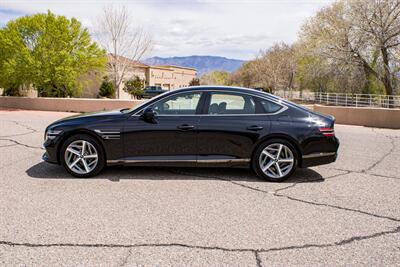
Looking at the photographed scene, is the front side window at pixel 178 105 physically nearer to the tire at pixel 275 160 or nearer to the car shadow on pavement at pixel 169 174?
the car shadow on pavement at pixel 169 174

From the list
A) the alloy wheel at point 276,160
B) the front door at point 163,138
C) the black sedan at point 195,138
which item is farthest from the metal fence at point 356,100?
the front door at point 163,138

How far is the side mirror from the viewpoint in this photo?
5219mm

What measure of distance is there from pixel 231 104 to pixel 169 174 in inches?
61.3

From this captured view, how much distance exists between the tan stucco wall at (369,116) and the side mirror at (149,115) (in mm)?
11570

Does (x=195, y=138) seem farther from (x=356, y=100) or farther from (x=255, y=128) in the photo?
(x=356, y=100)

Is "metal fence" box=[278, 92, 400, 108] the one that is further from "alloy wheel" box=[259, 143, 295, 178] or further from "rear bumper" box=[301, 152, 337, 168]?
"alloy wheel" box=[259, 143, 295, 178]

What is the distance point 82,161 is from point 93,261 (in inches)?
106

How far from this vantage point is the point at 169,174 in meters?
5.63

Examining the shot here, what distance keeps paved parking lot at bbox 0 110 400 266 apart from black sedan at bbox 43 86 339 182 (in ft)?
0.98

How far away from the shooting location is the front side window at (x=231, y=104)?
17.7 ft

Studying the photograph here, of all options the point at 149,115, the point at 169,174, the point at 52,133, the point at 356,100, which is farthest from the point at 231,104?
the point at 356,100

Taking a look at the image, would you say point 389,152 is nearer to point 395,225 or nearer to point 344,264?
point 395,225

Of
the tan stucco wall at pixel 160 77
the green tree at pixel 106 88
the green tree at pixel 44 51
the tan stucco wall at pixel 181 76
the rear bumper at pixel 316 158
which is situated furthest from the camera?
the tan stucco wall at pixel 181 76

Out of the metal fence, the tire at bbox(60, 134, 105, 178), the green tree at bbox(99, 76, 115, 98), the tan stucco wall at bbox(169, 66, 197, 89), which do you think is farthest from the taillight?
the tan stucco wall at bbox(169, 66, 197, 89)
